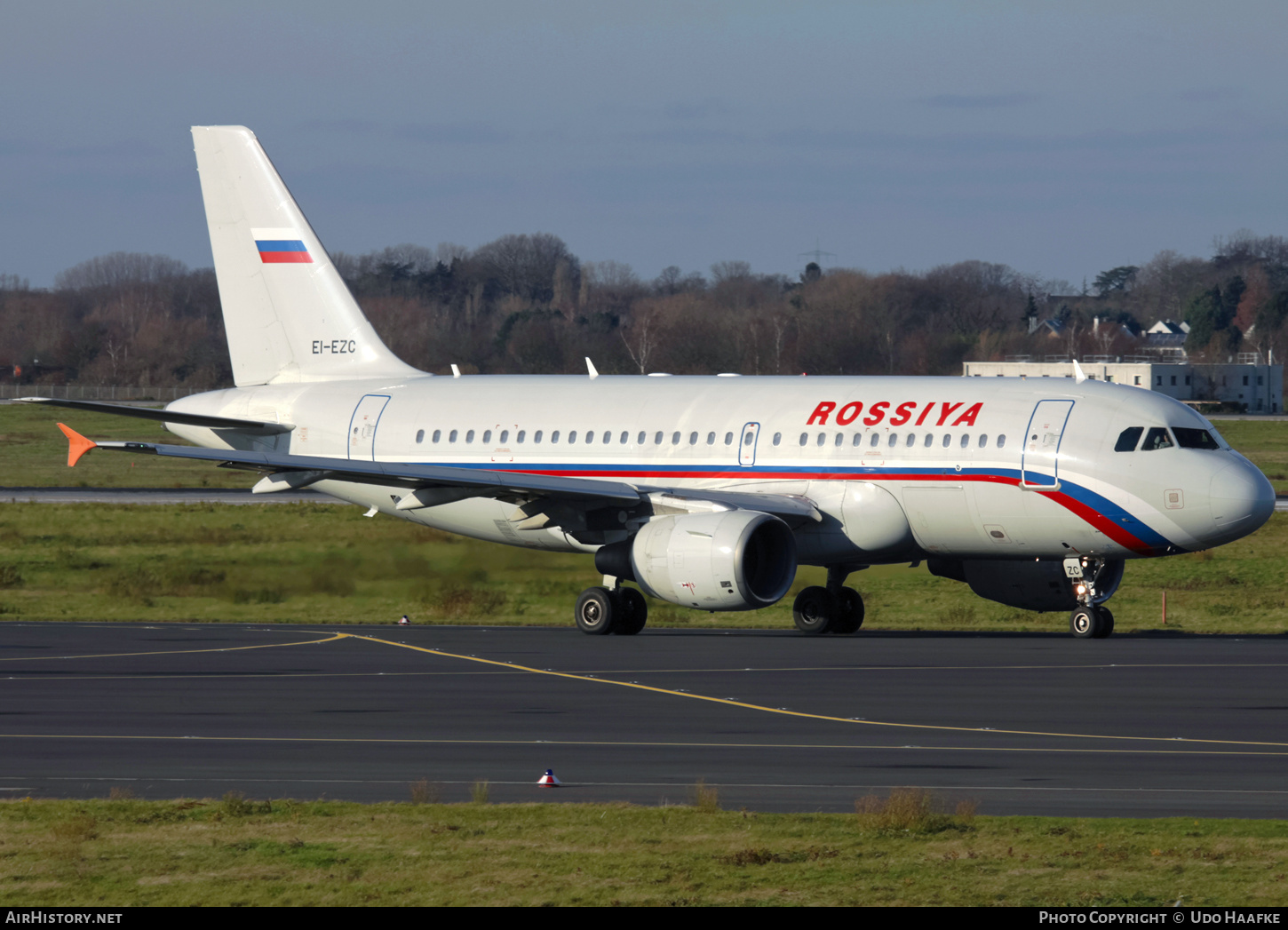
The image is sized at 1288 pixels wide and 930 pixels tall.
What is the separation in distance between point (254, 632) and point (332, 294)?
9.92m

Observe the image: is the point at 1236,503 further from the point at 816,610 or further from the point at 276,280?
the point at 276,280

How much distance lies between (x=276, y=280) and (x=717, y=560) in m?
15.5

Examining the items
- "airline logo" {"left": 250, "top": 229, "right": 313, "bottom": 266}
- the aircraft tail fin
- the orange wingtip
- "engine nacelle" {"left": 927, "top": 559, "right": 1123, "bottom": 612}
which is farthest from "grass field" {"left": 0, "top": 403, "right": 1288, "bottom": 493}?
"engine nacelle" {"left": 927, "top": 559, "right": 1123, "bottom": 612}

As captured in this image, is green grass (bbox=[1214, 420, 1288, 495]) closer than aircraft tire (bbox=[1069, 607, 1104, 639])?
No

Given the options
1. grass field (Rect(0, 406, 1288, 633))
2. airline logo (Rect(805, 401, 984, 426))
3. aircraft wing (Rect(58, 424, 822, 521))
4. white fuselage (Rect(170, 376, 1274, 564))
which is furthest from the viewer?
grass field (Rect(0, 406, 1288, 633))

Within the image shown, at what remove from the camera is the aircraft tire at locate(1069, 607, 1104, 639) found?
33.8 metres

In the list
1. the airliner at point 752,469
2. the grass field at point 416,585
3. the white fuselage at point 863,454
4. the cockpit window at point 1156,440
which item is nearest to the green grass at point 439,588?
the grass field at point 416,585

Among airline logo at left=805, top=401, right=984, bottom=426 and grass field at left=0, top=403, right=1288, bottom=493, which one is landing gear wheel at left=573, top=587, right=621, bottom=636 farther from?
grass field at left=0, top=403, right=1288, bottom=493

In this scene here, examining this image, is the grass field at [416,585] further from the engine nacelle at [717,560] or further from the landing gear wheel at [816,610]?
the engine nacelle at [717,560]

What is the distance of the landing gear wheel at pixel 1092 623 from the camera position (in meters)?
33.8

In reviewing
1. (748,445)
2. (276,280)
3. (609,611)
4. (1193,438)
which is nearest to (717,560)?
(609,611)

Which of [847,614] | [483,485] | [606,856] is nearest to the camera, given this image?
[606,856]

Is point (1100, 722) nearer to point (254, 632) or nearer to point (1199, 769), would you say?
point (1199, 769)

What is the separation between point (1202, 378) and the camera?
6781 inches
